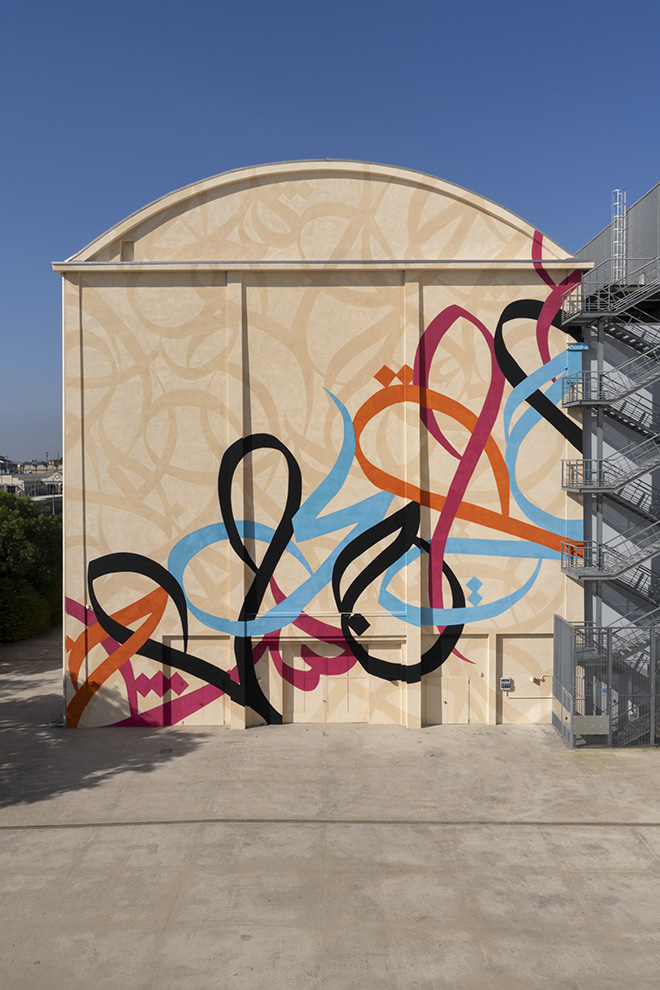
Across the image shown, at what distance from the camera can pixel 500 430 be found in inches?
862

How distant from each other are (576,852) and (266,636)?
1072 centimetres

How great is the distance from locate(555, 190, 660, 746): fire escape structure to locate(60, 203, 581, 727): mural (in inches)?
25.2

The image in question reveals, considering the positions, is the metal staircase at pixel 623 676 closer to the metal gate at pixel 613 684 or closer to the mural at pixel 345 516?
Result: the metal gate at pixel 613 684

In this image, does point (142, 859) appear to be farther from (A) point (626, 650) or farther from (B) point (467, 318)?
(B) point (467, 318)

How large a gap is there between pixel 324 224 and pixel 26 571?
22.3 metres

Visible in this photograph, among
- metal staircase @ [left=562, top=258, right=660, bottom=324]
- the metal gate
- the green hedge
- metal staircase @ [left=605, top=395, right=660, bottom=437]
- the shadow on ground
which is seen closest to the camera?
the shadow on ground

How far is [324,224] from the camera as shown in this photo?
21.7 meters

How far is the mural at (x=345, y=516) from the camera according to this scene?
71.3 ft

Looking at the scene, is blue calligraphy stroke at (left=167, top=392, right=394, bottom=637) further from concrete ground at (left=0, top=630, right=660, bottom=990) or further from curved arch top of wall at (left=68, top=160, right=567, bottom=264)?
curved arch top of wall at (left=68, top=160, right=567, bottom=264)

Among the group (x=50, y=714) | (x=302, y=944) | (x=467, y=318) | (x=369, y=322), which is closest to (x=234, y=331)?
(x=369, y=322)

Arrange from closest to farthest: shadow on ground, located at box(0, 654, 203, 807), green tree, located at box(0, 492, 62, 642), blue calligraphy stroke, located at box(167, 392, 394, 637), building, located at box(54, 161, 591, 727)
→ shadow on ground, located at box(0, 654, 203, 807) → building, located at box(54, 161, 591, 727) → blue calligraphy stroke, located at box(167, 392, 394, 637) → green tree, located at box(0, 492, 62, 642)

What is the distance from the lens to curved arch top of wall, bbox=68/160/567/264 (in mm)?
21594

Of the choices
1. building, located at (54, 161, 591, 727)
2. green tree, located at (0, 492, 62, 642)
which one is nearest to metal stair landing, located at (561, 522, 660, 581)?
building, located at (54, 161, 591, 727)

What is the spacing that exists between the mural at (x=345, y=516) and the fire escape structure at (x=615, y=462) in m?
0.64
